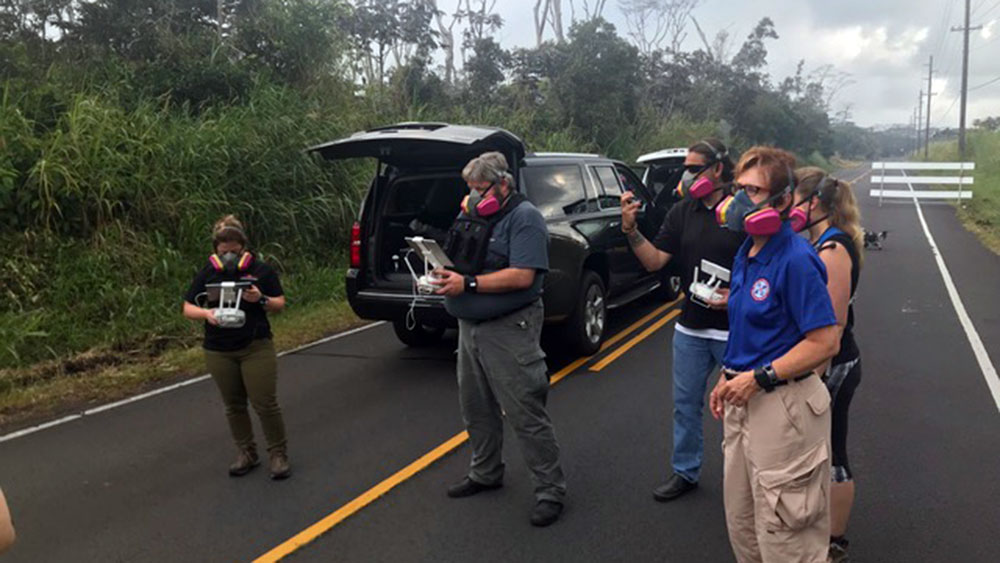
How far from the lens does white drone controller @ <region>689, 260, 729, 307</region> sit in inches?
135

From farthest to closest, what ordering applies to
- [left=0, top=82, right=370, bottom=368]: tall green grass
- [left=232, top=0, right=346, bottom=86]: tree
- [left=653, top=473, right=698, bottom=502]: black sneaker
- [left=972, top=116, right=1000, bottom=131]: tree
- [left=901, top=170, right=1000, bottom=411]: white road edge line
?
[left=972, top=116, right=1000, bottom=131]: tree
[left=232, top=0, right=346, bottom=86]: tree
[left=0, top=82, right=370, bottom=368]: tall green grass
[left=901, top=170, right=1000, bottom=411]: white road edge line
[left=653, top=473, right=698, bottom=502]: black sneaker

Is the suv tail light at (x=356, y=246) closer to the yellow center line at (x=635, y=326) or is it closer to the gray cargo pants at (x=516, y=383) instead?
the yellow center line at (x=635, y=326)

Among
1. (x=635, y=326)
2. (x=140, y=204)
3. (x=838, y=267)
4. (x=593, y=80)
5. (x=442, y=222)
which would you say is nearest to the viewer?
(x=838, y=267)

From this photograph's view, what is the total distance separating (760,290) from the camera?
8.39ft

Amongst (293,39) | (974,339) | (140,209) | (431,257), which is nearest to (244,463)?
(431,257)

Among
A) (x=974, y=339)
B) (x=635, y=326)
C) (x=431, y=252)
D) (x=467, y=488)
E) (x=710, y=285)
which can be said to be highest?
(x=431, y=252)

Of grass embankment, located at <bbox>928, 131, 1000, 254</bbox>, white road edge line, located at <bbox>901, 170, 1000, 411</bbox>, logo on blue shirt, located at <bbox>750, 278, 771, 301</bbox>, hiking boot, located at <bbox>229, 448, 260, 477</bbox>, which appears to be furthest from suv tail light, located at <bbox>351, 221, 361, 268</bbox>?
grass embankment, located at <bbox>928, 131, 1000, 254</bbox>

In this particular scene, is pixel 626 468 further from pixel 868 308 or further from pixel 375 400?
pixel 868 308

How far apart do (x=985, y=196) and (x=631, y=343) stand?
21.8 m

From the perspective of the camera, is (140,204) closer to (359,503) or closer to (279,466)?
(279,466)

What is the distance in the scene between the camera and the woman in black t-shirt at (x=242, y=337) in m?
4.33

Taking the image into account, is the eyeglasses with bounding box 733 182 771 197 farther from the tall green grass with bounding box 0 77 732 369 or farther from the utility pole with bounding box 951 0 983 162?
the utility pole with bounding box 951 0 983 162

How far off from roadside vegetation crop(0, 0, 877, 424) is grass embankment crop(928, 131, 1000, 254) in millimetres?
10190

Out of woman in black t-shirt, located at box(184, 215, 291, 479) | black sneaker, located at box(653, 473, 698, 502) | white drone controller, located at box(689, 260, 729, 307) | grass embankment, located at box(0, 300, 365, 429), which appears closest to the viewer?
white drone controller, located at box(689, 260, 729, 307)
